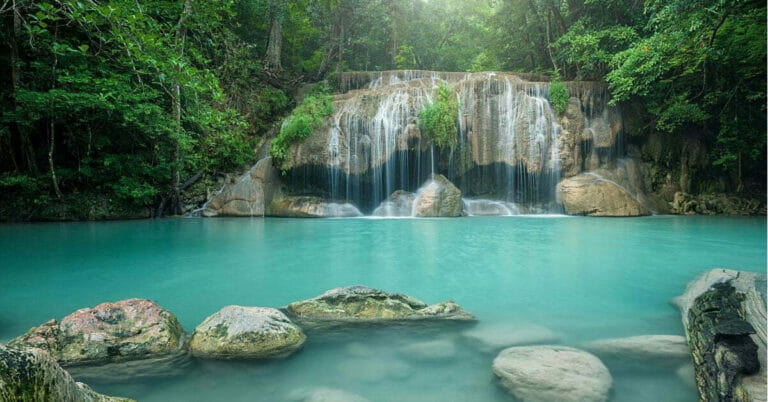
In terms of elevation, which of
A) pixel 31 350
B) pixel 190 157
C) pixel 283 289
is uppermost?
pixel 190 157

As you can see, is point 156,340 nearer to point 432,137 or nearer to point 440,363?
point 440,363

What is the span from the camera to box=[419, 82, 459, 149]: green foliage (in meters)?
13.2

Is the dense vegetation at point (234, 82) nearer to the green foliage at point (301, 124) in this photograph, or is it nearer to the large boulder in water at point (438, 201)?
the green foliage at point (301, 124)

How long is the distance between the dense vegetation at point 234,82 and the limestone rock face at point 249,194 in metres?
0.78

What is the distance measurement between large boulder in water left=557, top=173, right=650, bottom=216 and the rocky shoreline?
411 inches

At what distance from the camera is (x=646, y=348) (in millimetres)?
2363

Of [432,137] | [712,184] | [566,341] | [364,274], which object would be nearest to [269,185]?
[432,137]

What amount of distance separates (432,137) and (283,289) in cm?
1020

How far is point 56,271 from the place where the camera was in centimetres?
491

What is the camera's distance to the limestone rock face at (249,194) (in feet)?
43.5

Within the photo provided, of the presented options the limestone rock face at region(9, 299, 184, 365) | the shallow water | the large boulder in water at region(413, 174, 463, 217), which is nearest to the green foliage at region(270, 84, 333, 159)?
the large boulder in water at region(413, 174, 463, 217)

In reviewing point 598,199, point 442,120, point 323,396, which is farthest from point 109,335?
point 598,199

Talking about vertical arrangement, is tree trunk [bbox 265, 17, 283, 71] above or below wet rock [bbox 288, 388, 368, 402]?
above

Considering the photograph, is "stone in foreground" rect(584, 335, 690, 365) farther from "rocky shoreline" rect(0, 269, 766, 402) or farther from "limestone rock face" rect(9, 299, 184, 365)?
"limestone rock face" rect(9, 299, 184, 365)
